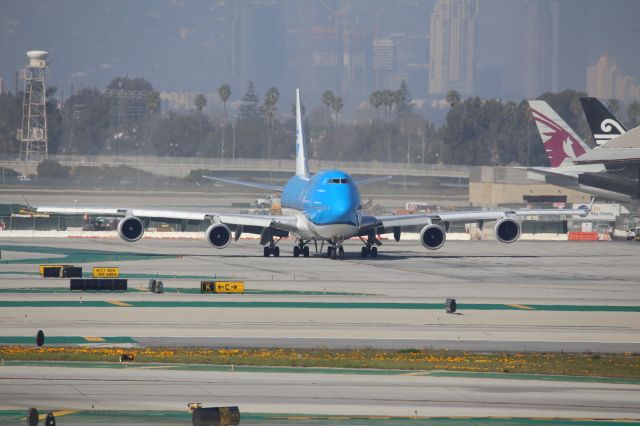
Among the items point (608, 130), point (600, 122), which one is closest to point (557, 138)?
point (600, 122)

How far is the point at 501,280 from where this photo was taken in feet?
211

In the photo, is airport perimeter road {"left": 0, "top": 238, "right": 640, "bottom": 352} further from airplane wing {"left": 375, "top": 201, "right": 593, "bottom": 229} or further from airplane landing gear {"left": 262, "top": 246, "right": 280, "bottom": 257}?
airplane wing {"left": 375, "top": 201, "right": 593, "bottom": 229}

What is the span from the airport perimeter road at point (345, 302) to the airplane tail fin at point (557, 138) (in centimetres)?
3251

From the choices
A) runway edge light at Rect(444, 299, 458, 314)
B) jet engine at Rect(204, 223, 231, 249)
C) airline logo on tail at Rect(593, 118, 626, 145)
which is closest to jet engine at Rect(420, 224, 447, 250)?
jet engine at Rect(204, 223, 231, 249)

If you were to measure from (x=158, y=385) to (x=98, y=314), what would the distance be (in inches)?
628

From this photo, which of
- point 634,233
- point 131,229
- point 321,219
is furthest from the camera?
point 634,233

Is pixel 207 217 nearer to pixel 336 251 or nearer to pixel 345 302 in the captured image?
pixel 336 251

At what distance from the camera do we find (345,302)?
5353 centimetres

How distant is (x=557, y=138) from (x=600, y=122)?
14.3 meters

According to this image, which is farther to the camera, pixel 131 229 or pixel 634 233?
pixel 634 233

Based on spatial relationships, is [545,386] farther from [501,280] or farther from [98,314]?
[501,280]

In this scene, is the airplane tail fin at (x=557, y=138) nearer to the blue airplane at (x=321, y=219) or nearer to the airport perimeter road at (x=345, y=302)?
the airport perimeter road at (x=345, y=302)

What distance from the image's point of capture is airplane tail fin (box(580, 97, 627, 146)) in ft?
330

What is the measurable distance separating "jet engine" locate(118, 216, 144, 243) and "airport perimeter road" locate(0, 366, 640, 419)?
135ft
